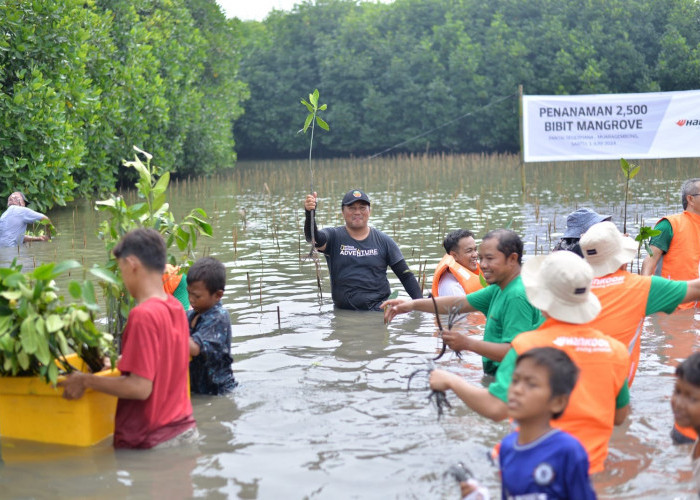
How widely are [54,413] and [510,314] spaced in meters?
2.93

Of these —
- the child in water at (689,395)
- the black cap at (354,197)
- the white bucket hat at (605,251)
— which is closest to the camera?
the child in water at (689,395)

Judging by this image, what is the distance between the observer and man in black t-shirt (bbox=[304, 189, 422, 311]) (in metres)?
9.34

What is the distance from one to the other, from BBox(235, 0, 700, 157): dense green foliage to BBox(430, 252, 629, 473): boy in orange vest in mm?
38719

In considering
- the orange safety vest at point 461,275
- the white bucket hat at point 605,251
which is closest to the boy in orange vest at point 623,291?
the white bucket hat at point 605,251

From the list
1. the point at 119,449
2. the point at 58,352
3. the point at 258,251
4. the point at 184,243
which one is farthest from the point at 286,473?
the point at 258,251

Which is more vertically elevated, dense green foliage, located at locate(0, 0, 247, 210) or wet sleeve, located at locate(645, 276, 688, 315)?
dense green foliage, located at locate(0, 0, 247, 210)

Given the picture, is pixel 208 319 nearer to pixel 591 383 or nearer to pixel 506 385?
pixel 506 385

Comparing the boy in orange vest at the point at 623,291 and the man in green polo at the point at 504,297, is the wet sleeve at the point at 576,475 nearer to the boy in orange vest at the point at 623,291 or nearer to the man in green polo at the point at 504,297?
the man in green polo at the point at 504,297

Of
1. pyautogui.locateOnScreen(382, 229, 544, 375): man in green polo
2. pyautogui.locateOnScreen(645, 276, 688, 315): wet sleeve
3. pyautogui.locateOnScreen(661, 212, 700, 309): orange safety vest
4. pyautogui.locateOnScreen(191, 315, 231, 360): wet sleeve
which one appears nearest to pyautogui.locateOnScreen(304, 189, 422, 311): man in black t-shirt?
pyautogui.locateOnScreen(661, 212, 700, 309): orange safety vest

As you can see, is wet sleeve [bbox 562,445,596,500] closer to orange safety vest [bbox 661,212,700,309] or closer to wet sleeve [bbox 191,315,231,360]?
wet sleeve [bbox 191,315,231,360]

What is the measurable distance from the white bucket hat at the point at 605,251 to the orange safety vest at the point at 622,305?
63mm

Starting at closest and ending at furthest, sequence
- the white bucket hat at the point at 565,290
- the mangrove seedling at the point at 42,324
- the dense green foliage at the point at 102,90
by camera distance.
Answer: the white bucket hat at the point at 565,290 < the mangrove seedling at the point at 42,324 < the dense green foliage at the point at 102,90

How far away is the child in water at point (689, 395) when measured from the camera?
384 centimetres

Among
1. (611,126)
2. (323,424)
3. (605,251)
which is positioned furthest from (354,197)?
(611,126)
